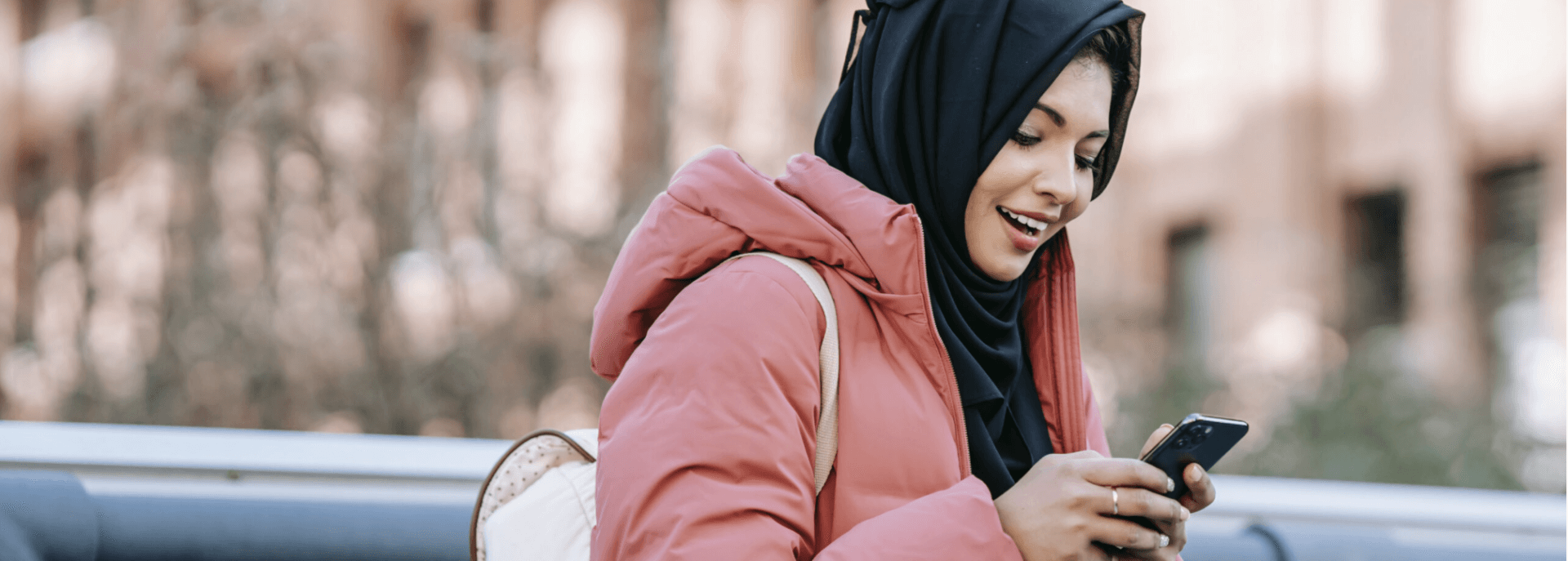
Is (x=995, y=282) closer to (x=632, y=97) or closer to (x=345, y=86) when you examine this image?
(x=345, y=86)

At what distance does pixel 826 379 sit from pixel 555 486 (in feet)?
1.25

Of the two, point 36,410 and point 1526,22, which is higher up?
point 1526,22

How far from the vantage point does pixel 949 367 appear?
4.38 ft

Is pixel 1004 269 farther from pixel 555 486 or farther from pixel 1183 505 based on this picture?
pixel 555 486

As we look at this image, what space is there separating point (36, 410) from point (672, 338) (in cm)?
351

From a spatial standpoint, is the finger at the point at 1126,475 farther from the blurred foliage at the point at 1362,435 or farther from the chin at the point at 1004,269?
the blurred foliage at the point at 1362,435

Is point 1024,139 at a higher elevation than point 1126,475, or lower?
higher

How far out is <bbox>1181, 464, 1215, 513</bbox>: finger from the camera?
131 centimetres

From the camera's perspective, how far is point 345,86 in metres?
4.36

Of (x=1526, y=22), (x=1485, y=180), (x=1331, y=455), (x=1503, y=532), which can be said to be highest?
(x=1526, y=22)

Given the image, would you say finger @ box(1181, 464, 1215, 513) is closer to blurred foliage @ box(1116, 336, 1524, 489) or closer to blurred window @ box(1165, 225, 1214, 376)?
blurred foliage @ box(1116, 336, 1524, 489)

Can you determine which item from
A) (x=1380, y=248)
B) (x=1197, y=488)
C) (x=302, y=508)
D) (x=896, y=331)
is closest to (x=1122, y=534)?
(x=1197, y=488)

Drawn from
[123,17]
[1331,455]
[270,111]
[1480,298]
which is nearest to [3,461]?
[270,111]

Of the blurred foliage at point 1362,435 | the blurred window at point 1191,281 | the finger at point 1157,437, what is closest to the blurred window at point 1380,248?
the blurred window at point 1191,281
